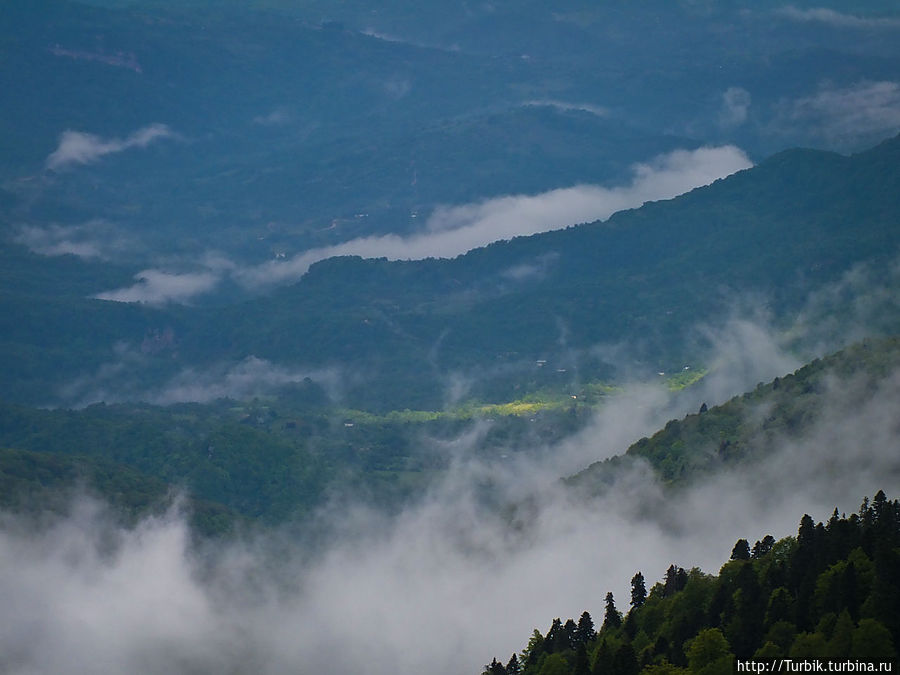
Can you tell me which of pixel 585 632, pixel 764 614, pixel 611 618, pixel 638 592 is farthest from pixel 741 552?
pixel 764 614

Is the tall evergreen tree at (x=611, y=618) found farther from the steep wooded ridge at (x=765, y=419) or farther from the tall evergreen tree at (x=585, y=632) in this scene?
the steep wooded ridge at (x=765, y=419)

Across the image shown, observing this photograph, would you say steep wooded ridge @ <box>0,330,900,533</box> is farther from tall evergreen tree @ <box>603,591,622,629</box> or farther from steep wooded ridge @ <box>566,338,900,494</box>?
tall evergreen tree @ <box>603,591,622,629</box>

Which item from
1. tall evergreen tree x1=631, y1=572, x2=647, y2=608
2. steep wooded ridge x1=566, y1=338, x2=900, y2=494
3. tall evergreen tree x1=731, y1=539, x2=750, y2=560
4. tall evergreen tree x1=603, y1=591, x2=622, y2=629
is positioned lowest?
tall evergreen tree x1=603, y1=591, x2=622, y2=629

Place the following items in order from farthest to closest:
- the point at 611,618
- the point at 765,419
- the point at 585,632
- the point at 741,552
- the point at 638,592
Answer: the point at 765,419, the point at 638,592, the point at 611,618, the point at 585,632, the point at 741,552

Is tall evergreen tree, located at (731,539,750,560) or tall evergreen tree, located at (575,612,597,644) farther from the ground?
tall evergreen tree, located at (731,539,750,560)

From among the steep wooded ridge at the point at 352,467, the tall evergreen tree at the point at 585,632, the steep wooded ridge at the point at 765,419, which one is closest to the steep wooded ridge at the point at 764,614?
the tall evergreen tree at the point at 585,632

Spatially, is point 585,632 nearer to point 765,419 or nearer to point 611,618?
point 611,618

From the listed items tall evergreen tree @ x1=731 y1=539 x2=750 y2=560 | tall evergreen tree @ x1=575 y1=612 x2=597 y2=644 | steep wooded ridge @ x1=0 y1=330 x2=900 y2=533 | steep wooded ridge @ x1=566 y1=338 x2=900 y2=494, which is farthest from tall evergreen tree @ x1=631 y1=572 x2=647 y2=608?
steep wooded ridge @ x1=566 y1=338 x2=900 y2=494

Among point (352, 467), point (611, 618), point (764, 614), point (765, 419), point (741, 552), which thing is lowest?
point (764, 614)

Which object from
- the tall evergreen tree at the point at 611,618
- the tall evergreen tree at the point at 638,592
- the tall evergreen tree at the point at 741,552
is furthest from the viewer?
the tall evergreen tree at the point at 638,592
